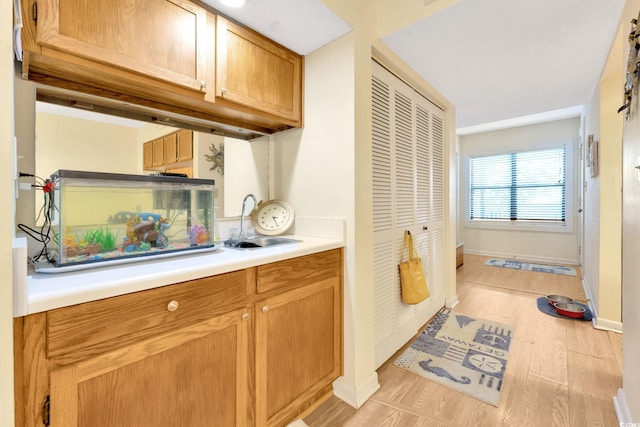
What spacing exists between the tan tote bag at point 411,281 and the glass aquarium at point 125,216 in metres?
1.42

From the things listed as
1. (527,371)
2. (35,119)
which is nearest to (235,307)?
(35,119)

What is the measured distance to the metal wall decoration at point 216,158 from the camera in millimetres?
1739

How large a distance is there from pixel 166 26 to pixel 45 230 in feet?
3.25

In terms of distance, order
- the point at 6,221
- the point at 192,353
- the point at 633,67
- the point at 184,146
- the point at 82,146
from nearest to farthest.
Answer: the point at 6,221
the point at 192,353
the point at 633,67
the point at 82,146
the point at 184,146

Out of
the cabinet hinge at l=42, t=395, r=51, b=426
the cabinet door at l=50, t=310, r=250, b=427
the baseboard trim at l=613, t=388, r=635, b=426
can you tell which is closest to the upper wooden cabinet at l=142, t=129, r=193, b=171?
the cabinet door at l=50, t=310, r=250, b=427

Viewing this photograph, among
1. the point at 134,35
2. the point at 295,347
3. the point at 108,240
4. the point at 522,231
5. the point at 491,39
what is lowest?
the point at 295,347

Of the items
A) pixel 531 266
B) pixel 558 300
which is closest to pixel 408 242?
pixel 558 300

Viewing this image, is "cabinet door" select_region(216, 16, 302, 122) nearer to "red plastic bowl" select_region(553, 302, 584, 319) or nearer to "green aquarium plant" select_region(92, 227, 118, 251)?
"green aquarium plant" select_region(92, 227, 118, 251)

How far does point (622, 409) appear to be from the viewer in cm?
144

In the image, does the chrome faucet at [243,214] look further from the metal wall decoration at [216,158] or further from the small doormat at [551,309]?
the small doormat at [551,309]

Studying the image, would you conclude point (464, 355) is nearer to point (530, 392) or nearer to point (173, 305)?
point (530, 392)

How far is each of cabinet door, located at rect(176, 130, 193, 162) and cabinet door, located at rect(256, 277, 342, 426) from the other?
98 centimetres

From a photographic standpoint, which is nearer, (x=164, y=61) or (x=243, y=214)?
(x=164, y=61)

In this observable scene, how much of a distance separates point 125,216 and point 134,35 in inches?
29.1
